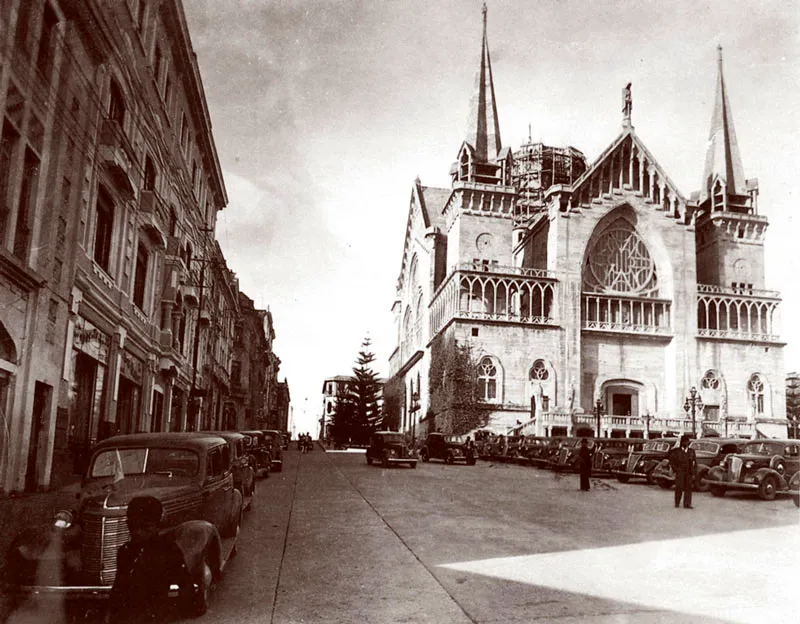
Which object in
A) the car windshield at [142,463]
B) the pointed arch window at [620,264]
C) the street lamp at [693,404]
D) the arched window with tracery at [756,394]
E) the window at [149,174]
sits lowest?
the car windshield at [142,463]

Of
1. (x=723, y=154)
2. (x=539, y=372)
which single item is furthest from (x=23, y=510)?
(x=723, y=154)

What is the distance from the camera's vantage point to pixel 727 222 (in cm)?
6134

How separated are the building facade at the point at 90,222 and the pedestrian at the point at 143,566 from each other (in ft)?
25.1

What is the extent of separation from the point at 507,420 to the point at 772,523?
39.1 meters

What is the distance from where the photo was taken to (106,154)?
17.8 m

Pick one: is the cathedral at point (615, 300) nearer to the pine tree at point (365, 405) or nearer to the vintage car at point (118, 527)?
the pine tree at point (365, 405)

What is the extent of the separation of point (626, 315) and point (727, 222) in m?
12.7

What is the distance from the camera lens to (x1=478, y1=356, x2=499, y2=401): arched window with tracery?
53469 mm

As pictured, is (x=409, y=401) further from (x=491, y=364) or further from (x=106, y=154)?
(x=106, y=154)

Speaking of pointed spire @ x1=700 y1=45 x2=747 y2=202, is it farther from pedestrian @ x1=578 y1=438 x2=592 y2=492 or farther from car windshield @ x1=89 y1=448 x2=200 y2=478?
car windshield @ x1=89 y1=448 x2=200 y2=478

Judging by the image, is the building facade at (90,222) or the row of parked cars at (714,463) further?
the row of parked cars at (714,463)

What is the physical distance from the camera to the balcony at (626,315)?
56.9 meters

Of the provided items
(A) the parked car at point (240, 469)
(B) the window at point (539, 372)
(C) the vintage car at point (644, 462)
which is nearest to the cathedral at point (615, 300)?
(B) the window at point (539, 372)

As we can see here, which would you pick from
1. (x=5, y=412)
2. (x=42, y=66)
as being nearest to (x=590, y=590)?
(x=5, y=412)
